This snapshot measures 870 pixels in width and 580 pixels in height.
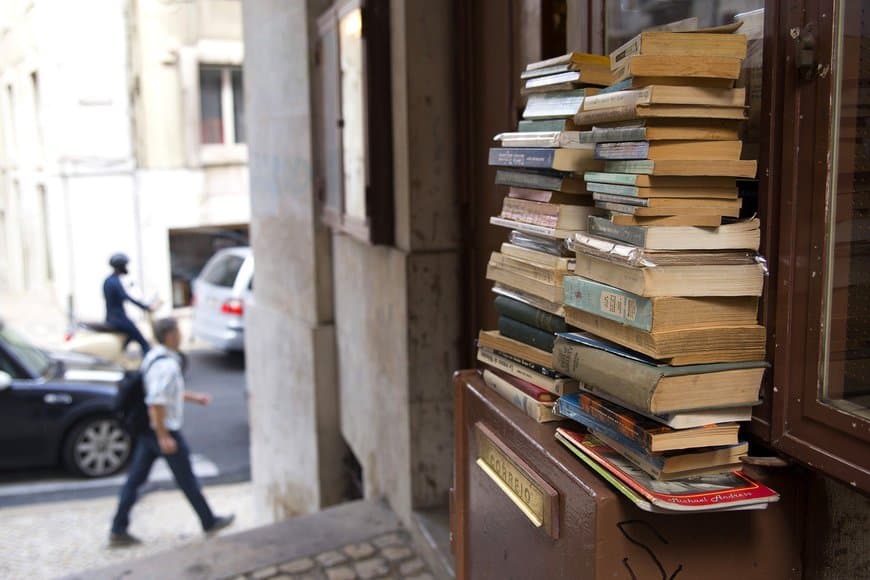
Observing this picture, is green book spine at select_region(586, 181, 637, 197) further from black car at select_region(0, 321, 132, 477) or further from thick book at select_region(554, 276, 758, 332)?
black car at select_region(0, 321, 132, 477)

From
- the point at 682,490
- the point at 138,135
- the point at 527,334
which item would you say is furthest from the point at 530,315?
the point at 138,135

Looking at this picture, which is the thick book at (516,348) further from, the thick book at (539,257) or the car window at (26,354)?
the car window at (26,354)

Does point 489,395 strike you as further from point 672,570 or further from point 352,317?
point 352,317

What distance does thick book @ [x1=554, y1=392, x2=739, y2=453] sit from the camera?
1.73 meters

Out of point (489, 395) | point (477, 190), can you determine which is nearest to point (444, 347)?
point (477, 190)

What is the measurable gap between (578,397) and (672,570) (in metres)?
0.41

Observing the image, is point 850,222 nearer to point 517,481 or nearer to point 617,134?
point 617,134

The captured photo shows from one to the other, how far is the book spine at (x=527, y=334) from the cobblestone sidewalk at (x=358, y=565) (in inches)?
87.3

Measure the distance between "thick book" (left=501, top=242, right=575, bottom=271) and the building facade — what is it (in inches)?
597

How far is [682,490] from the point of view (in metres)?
1.72

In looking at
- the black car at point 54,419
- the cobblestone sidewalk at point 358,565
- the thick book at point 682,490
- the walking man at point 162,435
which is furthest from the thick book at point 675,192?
the black car at point 54,419

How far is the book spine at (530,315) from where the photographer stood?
2117mm

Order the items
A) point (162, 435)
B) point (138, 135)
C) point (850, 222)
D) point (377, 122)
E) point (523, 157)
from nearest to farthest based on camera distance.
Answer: point (850, 222) → point (523, 157) → point (377, 122) → point (162, 435) → point (138, 135)

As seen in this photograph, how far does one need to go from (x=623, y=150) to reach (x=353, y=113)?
10.4 feet
